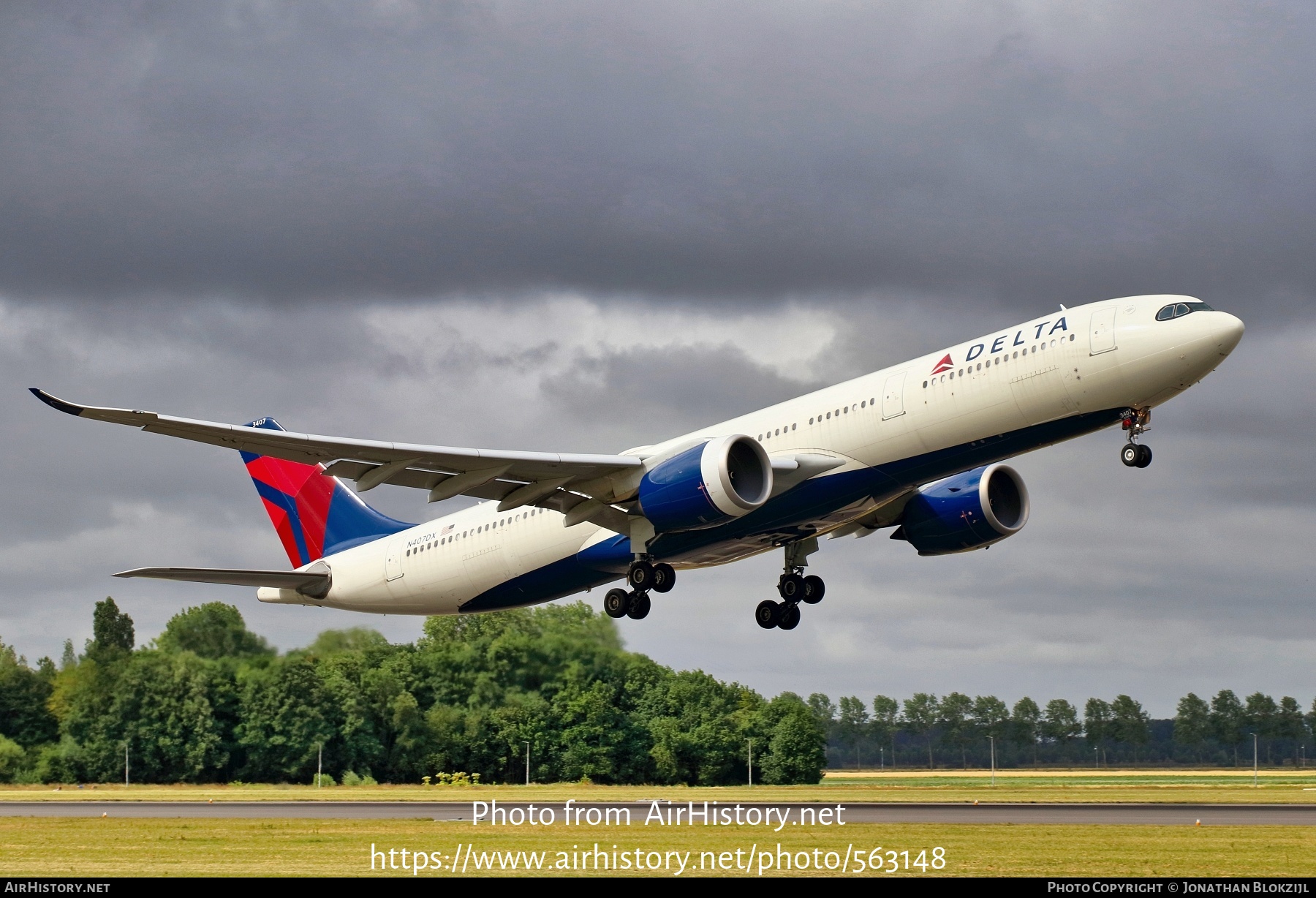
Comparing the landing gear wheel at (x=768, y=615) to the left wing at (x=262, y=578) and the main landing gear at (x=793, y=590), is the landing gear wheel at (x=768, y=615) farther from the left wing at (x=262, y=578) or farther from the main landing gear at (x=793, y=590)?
the left wing at (x=262, y=578)

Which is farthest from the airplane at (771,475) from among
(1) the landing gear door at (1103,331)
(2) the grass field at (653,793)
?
(2) the grass field at (653,793)

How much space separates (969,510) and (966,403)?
24.7 ft

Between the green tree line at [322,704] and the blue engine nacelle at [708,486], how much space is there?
1402cm

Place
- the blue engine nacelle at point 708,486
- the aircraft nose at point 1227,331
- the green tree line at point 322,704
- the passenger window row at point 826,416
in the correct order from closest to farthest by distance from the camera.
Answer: the aircraft nose at point 1227,331 → the blue engine nacelle at point 708,486 → the passenger window row at point 826,416 → the green tree line at point 322,704

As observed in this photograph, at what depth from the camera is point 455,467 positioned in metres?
35.1

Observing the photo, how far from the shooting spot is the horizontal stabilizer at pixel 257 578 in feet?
131

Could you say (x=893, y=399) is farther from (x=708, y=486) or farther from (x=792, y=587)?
(x=792, y=587)

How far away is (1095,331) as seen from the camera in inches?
1240

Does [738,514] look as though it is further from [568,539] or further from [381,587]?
[381,587]

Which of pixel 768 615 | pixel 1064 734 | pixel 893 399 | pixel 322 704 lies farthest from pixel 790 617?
pixel 1064 734

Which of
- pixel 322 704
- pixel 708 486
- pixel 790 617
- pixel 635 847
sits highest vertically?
pixel 708 486

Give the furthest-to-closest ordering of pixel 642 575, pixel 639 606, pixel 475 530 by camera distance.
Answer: pixel 475 530, pixel 639 606, pixel 642 575

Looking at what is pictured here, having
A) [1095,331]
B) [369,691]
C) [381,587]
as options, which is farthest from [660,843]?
[369,691]

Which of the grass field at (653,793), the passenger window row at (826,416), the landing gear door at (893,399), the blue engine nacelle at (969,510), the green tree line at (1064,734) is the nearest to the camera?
the landing gear door at (893,399)
